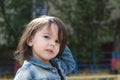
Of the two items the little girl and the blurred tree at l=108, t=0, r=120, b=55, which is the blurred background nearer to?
the blurred tree at l=108, t=0, r=120, b=55

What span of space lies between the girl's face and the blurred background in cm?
1057

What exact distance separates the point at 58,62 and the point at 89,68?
11.8 meters

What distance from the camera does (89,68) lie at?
1427 cm

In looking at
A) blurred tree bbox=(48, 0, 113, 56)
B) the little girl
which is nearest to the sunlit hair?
the little girl

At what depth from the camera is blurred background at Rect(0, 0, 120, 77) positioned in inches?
524

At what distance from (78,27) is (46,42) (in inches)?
457

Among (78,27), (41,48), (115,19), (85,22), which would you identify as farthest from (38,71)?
(115,19)

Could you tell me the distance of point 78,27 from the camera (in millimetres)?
13820

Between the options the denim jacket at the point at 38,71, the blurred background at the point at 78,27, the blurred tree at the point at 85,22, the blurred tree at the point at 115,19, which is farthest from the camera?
the blurred tree at the point at 115,19

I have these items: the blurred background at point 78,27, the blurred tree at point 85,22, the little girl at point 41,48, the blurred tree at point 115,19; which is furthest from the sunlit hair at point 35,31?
the blurred tree at point 115,19

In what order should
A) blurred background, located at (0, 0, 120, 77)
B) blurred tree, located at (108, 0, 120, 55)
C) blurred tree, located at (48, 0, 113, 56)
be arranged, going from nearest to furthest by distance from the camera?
blurred background, located at (0, 0, 120, 77) < blurred tree, located at (48, 0, 113, 56) < blurred tree, located at (108, 0, 120, 55)

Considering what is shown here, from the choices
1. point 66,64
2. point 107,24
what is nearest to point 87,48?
point 107,24

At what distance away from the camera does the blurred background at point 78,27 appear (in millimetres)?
13312

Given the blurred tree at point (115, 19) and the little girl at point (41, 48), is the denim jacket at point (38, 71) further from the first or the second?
the blurred tree at point (115, 19)
